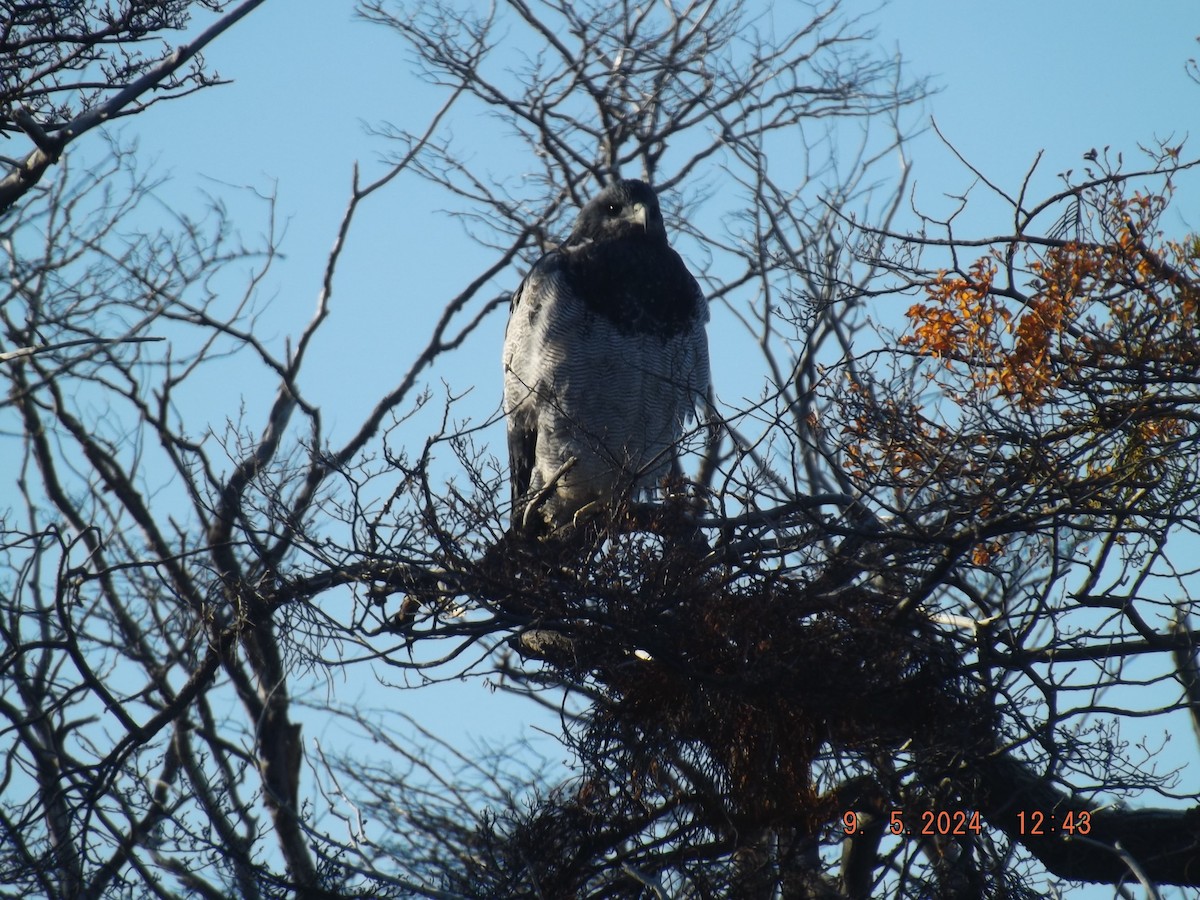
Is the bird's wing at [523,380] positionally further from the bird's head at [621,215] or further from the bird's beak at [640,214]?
the bird's beak at [640,214]

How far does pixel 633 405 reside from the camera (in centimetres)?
625

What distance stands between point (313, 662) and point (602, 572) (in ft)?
3.91

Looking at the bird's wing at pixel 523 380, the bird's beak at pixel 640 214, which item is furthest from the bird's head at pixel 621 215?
the bird's wing at pixel 523 380

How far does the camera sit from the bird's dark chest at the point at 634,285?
6191 mm

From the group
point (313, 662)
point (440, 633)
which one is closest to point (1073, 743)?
point (440, 633)

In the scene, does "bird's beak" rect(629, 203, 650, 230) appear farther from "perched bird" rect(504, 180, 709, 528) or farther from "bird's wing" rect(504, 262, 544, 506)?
"bird's wing" rect(504, 262, 544, 506)

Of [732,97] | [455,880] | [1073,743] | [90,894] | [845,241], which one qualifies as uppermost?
[732,97]

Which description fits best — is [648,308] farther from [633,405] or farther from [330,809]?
[330,809]

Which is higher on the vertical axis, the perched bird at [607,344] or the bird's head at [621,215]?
the bird's head at [621,215]

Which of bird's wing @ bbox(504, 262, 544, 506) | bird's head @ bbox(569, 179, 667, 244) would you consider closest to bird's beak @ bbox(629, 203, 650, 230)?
bird's head @ bbox(569, 179, 667, 244)

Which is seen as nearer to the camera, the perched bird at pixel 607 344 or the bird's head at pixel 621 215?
the perched bird at pixel 607 344

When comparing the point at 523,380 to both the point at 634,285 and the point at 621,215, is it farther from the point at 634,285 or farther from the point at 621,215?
the point at 621,215

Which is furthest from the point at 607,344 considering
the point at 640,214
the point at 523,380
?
the point at 640,214

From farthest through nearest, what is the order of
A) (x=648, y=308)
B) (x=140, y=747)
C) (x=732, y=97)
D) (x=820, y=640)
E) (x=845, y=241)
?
1. (x=732, y=97)
2. (x=648, y=308)
3. (x=140, y=747)
4. (x=845, y=241)
5. (x=820, y=640)
